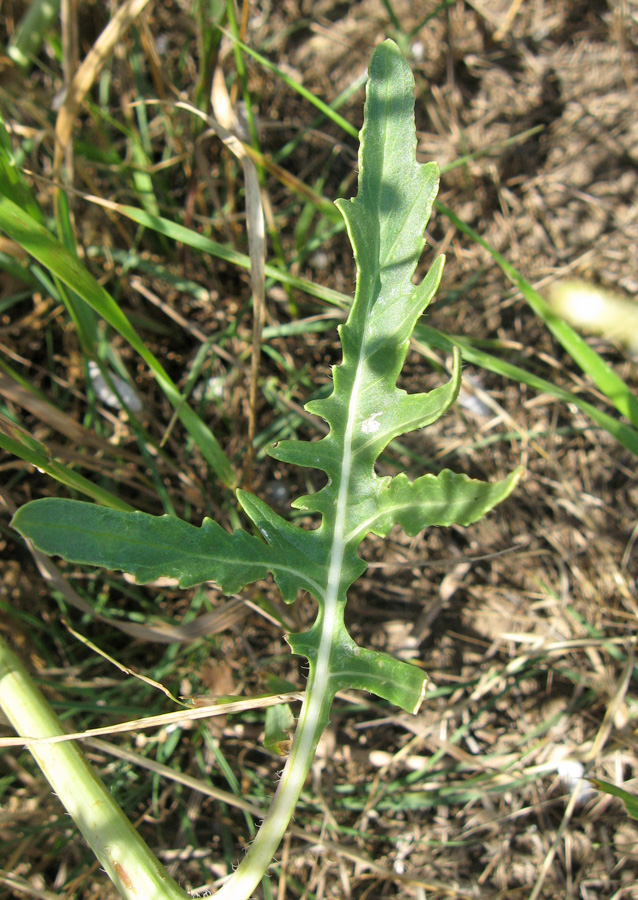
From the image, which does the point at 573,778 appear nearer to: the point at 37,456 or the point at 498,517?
the point at 498,517

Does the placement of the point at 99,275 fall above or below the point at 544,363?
above

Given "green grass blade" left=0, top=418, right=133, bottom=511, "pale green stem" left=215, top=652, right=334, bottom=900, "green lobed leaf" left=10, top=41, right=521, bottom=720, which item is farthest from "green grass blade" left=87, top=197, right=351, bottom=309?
"pale green stem" left=215, top=652, right=334, bottom=900

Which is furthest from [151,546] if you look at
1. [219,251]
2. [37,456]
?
[219,251]

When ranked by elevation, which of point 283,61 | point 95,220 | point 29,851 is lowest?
point 29,851

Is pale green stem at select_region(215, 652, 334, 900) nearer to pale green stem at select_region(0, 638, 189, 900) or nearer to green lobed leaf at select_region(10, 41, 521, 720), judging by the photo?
green lobed leaf at select_region(10, 41, 521, 720)

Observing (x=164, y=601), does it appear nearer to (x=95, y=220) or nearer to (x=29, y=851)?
(x=29, y=851)

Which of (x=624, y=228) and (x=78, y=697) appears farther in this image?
(x=624, y=228)

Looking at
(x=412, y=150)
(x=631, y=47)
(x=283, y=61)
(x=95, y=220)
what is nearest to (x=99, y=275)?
(x=95, y=220)
